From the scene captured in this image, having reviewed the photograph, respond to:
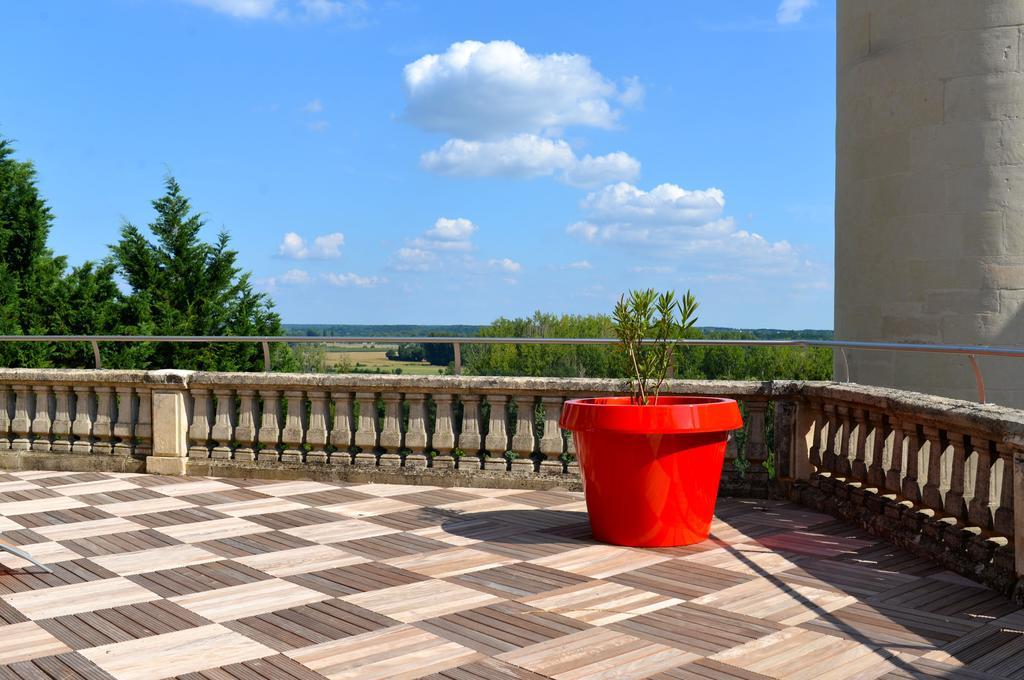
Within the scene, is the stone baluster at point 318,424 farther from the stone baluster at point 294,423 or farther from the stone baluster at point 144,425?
the stone baluster at point 144,425

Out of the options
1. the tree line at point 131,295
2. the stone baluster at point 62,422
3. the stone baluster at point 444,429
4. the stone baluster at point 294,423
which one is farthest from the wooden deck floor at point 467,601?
the tree line at point 131,295

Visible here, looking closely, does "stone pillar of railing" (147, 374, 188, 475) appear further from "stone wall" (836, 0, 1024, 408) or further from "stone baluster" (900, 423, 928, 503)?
"stone wall" (836, 0, 1024, 408)

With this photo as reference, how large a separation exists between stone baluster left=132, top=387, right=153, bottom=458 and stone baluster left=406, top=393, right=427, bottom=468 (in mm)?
2297

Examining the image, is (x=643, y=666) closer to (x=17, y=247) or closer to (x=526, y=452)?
(x=526, y=452)

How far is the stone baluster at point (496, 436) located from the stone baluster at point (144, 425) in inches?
115

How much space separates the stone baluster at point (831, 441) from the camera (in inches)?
253

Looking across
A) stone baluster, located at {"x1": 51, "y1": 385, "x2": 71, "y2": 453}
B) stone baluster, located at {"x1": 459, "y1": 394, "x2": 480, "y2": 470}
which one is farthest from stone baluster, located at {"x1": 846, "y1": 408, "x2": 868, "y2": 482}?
stone baluster, located at {"x1": 51, "y1": 385, "x2": 71, "y2": 453}

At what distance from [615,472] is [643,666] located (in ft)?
6.26

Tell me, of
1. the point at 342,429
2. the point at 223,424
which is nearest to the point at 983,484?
the point at 342,429

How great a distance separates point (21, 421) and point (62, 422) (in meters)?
0.51

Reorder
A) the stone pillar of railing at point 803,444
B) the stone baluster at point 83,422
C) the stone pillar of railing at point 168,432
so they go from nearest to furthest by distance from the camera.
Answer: the stone pillar of railing at point 803,444
the stone pillar of railing at point 168,432
the stone baluster at point 83,422

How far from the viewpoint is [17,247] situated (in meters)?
33.5

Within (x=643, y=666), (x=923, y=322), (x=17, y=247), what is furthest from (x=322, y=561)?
(x=17, y=247)

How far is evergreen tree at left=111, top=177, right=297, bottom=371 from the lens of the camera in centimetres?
3581
